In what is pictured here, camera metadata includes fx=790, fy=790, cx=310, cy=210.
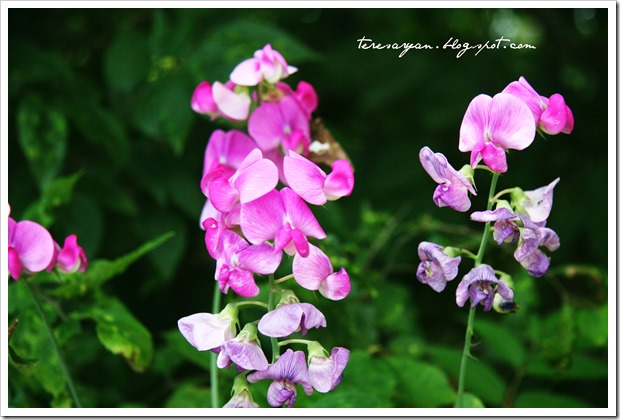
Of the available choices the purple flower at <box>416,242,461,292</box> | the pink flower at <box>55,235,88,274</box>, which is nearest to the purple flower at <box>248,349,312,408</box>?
the purple flower at <box>416,242,461,292</box>

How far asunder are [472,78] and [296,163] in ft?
4.68

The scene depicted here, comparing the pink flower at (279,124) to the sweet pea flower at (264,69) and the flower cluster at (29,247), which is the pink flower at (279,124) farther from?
the flower cluster at (29,247)

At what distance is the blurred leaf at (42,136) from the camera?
1269 mm

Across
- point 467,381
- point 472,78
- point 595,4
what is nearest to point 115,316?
point 467,381

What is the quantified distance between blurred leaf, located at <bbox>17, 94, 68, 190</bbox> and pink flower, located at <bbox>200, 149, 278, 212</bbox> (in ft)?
2.28

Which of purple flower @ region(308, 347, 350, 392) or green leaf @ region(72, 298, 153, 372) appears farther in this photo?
green leaf @ region(72, 298, 153, 372)

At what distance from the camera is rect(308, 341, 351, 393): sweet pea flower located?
2.11 ft

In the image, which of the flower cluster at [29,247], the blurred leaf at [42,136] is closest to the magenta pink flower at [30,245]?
the flower cluster at [29,247]

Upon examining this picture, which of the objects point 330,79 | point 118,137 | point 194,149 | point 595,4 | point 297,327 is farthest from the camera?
point 330,79

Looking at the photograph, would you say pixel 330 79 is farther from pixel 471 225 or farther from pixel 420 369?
pixel 420 369

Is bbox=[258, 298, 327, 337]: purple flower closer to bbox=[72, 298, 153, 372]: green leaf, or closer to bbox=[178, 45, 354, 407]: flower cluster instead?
bbox=[178, 45, 354, 407]: flower cluster

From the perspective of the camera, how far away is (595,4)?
1.07m

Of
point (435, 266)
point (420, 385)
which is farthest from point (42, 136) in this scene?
point (435, 266)

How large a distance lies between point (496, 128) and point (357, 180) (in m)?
1.14
